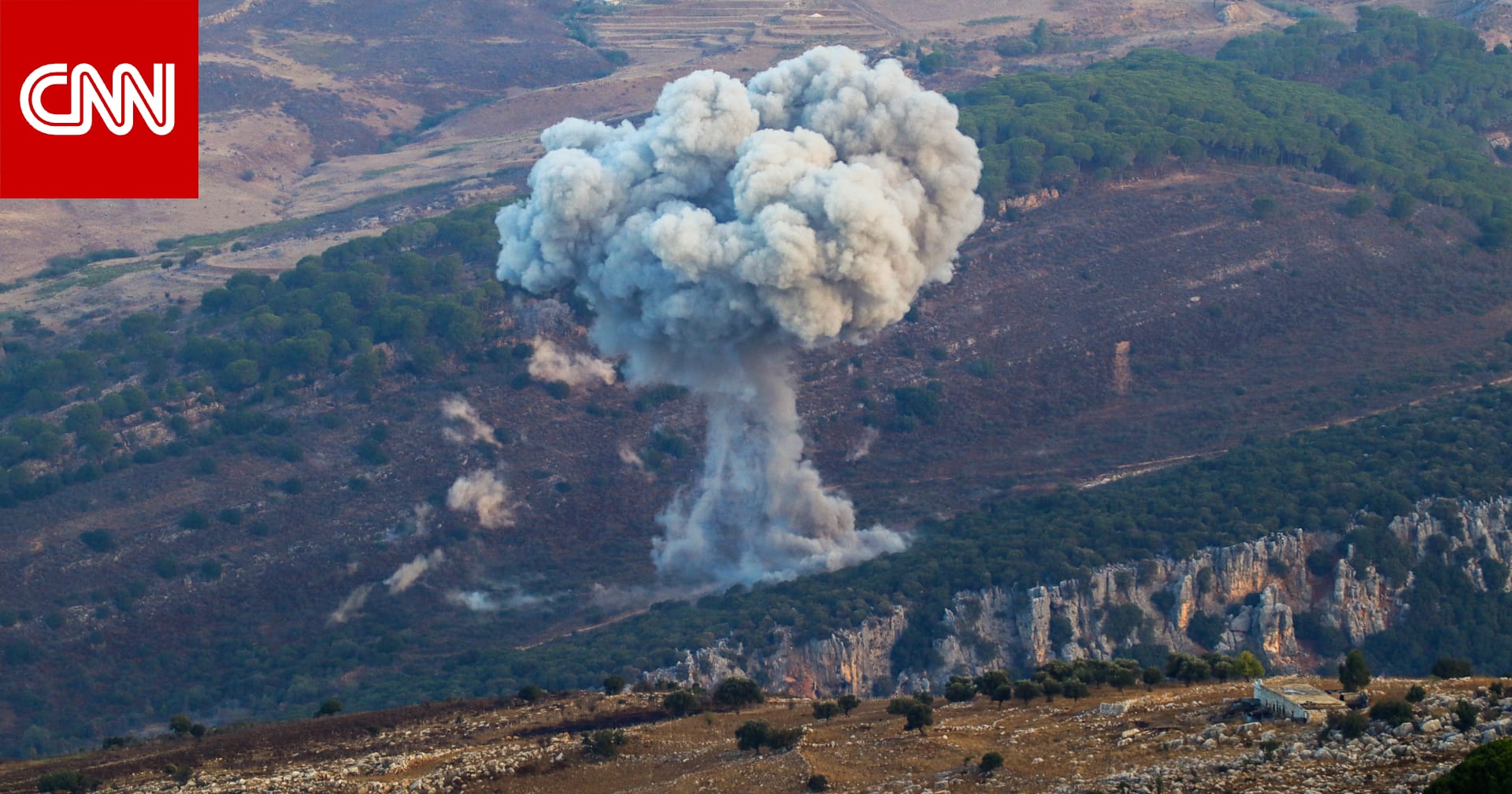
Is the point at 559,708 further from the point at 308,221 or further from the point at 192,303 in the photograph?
the point at 308,221

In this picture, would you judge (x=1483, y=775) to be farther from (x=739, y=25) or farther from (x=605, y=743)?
(x=739, y=25)

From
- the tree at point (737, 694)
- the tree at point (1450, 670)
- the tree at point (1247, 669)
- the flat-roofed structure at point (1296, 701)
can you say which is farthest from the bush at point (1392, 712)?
the tree at point (737, 694)

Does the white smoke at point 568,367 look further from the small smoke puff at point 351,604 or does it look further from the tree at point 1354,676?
the tree at point 1354,676

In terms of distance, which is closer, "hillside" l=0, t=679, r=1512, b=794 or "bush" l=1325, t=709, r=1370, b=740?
"hillside" l=0, t=679, r=1512, b=794

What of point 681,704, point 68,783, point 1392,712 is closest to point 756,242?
point 681,704

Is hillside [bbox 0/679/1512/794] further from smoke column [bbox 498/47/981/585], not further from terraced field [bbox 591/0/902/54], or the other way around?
terraced field [bbox 591/0/902/54]

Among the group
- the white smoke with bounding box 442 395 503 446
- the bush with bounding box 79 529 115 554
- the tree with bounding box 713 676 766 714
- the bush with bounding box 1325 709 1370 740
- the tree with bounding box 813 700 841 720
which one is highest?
the bush with bounding box 1325 709 1370 740

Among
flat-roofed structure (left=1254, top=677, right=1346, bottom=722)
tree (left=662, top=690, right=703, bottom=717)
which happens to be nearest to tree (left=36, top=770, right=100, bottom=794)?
tree (left=662, top=690, right=703, bottom=717)
